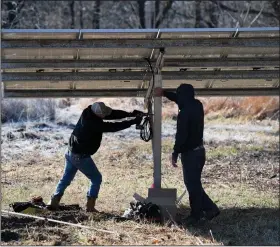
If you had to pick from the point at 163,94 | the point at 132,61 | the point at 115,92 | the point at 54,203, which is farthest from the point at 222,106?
the point at 54,203

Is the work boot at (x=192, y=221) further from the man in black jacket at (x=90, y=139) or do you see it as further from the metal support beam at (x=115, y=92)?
the metal support beam at (x=115, y=92)

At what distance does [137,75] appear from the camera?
12.1 metres

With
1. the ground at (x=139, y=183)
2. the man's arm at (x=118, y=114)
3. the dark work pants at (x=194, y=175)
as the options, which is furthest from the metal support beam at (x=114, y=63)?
the ground at (x=139, y=183)

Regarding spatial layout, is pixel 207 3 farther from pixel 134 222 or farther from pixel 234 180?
pixel 134 222

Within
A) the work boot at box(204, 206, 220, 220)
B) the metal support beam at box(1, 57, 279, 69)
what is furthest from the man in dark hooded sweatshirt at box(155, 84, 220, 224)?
the metal support beam at box(1, 57, 279, 69)

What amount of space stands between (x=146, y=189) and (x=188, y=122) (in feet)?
11.9

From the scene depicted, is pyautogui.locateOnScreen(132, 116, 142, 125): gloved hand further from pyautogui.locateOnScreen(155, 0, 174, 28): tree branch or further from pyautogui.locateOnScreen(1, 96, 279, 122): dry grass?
pyautogui.locateOnScreen(155, 0, 174, 28): tree branch

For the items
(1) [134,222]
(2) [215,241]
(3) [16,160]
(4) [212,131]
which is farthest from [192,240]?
(4) [212,131]

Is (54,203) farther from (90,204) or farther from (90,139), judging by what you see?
(90,139)

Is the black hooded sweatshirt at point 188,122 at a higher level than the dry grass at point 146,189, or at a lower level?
higher

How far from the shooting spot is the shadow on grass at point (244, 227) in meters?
10.2

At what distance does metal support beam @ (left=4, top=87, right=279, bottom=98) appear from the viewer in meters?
12.8

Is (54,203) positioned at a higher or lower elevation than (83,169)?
lower

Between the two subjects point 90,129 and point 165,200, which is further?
point 165,200
